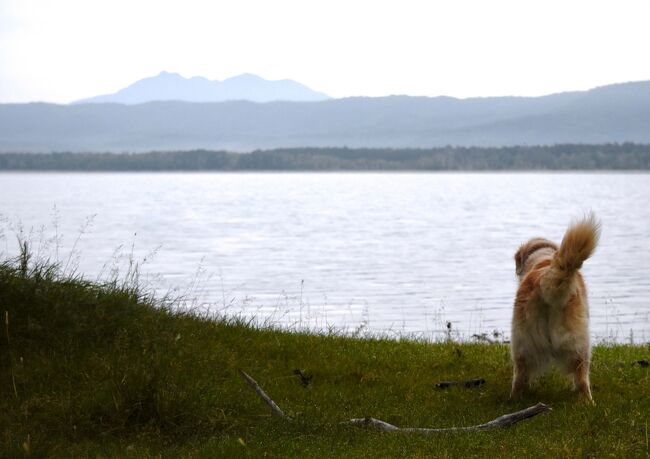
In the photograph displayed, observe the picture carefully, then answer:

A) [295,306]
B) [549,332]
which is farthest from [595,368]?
→ [295,306]

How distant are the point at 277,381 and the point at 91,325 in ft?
7.65

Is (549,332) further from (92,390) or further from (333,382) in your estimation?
(92,390)

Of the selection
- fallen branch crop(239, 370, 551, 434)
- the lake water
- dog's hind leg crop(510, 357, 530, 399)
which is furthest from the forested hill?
fallen branch crop(239, 370, 551, 434)

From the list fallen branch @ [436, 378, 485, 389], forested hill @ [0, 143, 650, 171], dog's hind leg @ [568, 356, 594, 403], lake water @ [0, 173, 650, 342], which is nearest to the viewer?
dog's hind leg @ [568, 356, 594, 403]

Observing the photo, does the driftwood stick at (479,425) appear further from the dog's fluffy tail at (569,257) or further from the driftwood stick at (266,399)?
the dog's fluffy tail at (569,257)

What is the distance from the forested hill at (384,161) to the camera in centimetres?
17438

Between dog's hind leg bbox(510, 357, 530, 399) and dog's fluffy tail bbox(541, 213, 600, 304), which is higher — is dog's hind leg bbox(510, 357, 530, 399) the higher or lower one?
the lower one

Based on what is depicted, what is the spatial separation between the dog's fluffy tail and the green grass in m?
1.21

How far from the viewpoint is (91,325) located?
10469 mm

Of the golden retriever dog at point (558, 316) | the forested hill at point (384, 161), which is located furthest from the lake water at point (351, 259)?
the forested hill at point (384, 161)

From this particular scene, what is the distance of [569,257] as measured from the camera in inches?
328

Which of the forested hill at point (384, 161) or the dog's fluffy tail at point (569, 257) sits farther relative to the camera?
the forested hill at point (384, 161)

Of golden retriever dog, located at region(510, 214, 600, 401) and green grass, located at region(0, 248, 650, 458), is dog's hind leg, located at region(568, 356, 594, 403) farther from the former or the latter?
green grass, located at region(0, 248, 650, 458)

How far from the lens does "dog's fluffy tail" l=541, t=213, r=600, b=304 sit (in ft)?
26.9
